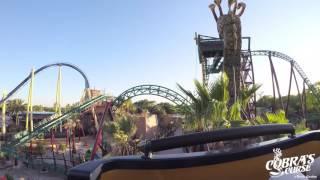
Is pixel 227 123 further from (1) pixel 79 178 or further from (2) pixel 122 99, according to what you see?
(2) pixel 122 99

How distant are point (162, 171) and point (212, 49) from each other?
81.8 ft

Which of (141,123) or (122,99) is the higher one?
(122,99)

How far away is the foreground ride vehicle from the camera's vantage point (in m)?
1.50

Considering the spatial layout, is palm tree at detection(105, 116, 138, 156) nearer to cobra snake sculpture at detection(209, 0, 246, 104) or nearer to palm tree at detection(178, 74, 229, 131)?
cobra snake sculpture at detection(209, 0, 246, 104)

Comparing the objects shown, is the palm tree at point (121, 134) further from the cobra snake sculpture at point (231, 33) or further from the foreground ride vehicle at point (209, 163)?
the foreground ride vehicle at point (209, 163)

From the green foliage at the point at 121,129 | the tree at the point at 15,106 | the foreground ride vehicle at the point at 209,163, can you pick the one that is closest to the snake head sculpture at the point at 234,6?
the green foliage at the point at 121,129

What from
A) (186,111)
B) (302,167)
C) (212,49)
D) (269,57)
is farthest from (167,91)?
(302,167)

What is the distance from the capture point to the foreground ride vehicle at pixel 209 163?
4.94 feet

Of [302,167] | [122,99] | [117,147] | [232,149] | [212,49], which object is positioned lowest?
[117,147]

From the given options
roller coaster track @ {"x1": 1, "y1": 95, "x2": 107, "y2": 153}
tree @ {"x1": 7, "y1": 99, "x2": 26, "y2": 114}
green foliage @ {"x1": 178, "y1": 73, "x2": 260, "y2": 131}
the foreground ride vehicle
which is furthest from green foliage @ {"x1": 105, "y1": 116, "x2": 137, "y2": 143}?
tree @ {"x1": 7, "y1": 99, "x2": 26, "y2": 114}

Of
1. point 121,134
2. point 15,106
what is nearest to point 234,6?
point 121,134

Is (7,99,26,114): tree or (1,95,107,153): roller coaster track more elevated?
(7,99,26,114): tree

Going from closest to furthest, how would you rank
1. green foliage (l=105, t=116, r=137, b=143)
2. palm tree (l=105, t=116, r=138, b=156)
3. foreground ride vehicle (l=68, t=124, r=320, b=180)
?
foreground ride vehicle (l=68, t=124, r=320, b=180)
palm tree (l=105, t=116, r=138, b=156)
green foliage (l=105, t=116, r=137, b=143)

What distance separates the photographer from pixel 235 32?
49.0ft
